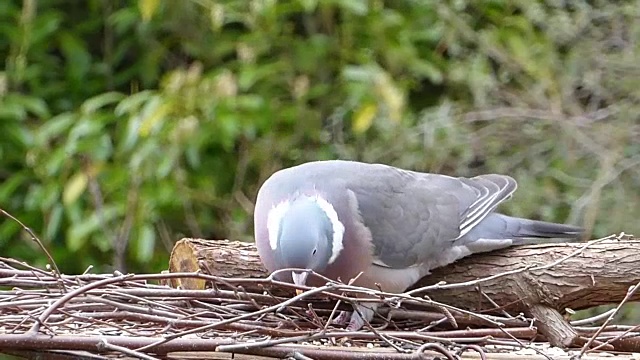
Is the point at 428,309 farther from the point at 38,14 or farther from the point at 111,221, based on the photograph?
the point at 38,14

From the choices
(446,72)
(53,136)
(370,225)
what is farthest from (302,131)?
(370,225)

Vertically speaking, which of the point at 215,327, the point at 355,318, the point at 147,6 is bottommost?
the point at 355,318

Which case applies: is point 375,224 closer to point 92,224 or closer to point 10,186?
point 92,224

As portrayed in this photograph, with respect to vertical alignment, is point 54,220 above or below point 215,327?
below

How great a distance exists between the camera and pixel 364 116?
8.64 feet

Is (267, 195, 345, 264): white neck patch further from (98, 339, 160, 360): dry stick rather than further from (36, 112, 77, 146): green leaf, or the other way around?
(36, 112, 77, 146): green leaf

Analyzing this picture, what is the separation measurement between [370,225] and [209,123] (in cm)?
96

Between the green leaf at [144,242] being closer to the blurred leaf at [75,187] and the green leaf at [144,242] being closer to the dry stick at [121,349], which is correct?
the blurred leaf at [75,187]

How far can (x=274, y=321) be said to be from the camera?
1.28 metres

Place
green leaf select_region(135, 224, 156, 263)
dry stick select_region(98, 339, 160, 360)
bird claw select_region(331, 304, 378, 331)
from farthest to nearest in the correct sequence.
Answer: green leaf select_region(135, 224, 156, 263), bird claw select_region(331, 304, 378, 331), dry stick select_region(98, 339, 160, 360)

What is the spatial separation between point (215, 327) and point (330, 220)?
53 cm

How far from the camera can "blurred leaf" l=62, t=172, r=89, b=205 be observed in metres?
2.55

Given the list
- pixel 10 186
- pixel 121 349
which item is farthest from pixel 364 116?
pixel 121 349

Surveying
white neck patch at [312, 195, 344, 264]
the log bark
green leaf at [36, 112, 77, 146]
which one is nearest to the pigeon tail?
the log bark
